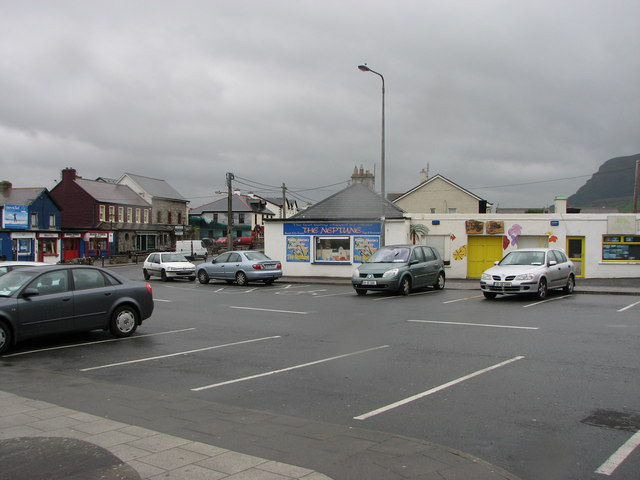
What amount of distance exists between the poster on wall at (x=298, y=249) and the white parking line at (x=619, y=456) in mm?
25785

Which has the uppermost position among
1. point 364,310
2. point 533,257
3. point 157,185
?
point 157,185

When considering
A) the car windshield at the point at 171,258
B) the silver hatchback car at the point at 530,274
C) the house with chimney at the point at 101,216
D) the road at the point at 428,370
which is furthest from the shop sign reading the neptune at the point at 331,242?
the house with chimney at the point at 101,216

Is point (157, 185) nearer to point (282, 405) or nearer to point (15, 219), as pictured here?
point (15, 219)

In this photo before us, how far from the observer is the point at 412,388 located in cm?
695

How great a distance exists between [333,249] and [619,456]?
25.6 metres

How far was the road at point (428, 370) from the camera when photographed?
523 cm

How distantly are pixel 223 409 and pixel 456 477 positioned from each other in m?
2.81

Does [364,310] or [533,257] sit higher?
[533,257]

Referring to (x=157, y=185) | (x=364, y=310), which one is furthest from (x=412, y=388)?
(x=157, y=185)

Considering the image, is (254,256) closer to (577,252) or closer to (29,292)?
(577,252)

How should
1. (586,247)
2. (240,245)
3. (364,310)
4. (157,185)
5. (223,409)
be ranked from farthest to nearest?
1. (157,185)
2. (240,245)
3. (586,247)
4. (364,310)
5. (223,409)

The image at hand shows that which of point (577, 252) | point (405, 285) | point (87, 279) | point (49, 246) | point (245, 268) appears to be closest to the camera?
point (87, 279)

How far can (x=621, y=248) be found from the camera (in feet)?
90.3

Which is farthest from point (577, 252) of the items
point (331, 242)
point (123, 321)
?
point (123, 321)
